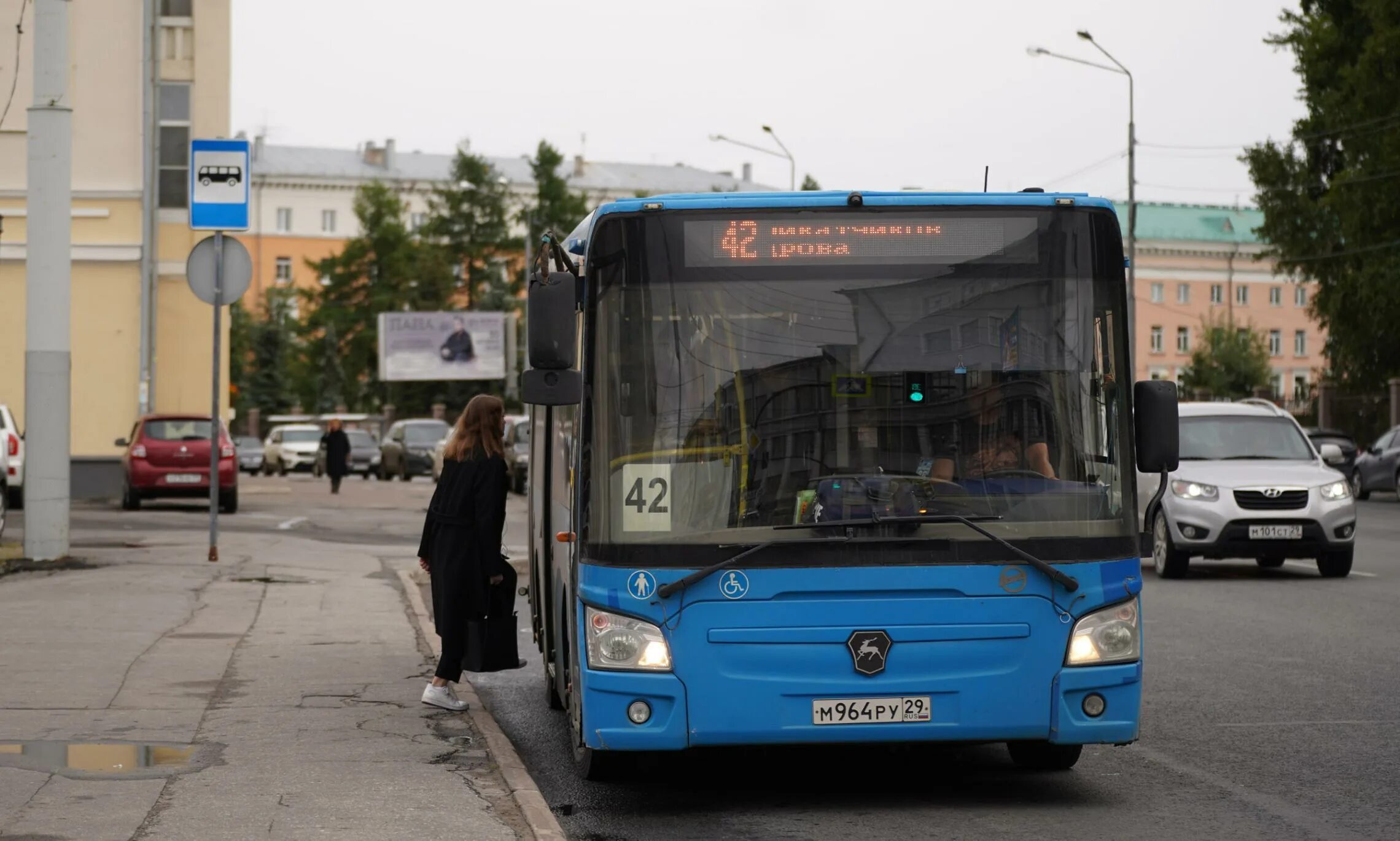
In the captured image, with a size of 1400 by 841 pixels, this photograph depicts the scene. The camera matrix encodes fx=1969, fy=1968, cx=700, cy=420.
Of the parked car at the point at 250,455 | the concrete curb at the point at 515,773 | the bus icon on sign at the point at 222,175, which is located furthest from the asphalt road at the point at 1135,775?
the parked car at the point at 250,455

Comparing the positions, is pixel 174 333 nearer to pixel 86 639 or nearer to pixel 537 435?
pixel 86 639

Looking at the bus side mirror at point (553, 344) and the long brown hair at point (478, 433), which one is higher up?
the bus side mirror at point (553, 344)

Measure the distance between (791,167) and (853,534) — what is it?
38.1m

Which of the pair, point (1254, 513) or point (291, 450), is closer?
point (1254, 513)

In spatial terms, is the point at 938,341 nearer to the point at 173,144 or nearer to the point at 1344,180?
the point at 173,144

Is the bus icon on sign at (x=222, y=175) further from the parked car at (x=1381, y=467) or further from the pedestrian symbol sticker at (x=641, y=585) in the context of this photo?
the parked car at (x=1381, y=467)

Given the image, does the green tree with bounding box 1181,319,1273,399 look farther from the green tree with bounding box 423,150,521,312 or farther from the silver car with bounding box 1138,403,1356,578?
the silver car with bounding box 1138,403,1356,578

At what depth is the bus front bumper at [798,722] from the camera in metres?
7.25

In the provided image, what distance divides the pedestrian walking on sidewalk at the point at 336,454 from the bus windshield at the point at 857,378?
33322mm

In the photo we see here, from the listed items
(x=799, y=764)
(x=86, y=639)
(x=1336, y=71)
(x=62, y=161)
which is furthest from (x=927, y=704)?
(x=1336, y=71)

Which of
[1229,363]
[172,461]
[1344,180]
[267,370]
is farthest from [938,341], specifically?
[267,370]

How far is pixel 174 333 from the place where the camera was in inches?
1375

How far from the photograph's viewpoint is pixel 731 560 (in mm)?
7250

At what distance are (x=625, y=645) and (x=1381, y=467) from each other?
32.7m
